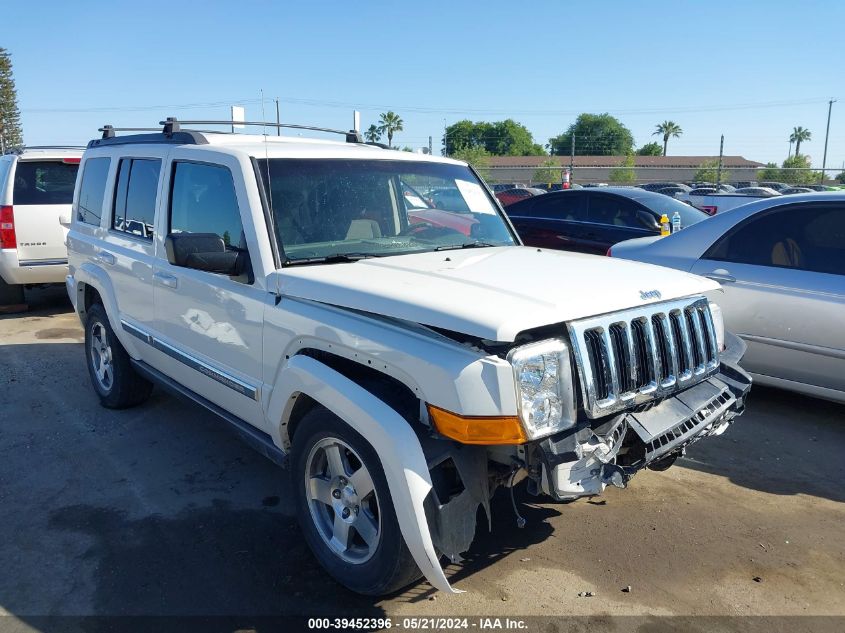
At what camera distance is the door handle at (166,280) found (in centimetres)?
408

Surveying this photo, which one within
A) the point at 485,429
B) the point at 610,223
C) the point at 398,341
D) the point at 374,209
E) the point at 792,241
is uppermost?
the point at 374,209

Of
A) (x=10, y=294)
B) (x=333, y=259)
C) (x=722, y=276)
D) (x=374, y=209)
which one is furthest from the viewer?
(x=10, y=294)

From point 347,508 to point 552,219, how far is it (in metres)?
7.38

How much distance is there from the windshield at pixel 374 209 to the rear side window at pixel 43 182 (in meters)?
6.09

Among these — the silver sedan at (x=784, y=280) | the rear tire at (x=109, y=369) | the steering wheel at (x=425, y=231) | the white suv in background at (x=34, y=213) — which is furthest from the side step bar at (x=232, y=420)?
the white suv in background at (x=34, y=213)

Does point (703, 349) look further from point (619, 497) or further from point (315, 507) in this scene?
point (315, 507)

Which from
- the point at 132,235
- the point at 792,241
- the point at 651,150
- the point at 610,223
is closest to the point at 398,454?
the point at 132,235

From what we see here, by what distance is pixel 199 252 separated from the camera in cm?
327

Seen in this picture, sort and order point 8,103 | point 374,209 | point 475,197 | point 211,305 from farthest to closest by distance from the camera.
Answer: point 8,103, point 475,197, point 374,209, point 211,305

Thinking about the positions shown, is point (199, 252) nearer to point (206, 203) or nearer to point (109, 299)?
point (206, 203)

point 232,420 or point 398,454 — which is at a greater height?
point 398,454

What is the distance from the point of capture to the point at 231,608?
305 centimetres

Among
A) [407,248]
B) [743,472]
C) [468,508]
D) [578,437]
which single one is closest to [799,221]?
[743,472]

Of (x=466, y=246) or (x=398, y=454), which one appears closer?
(x=398, y=454)
